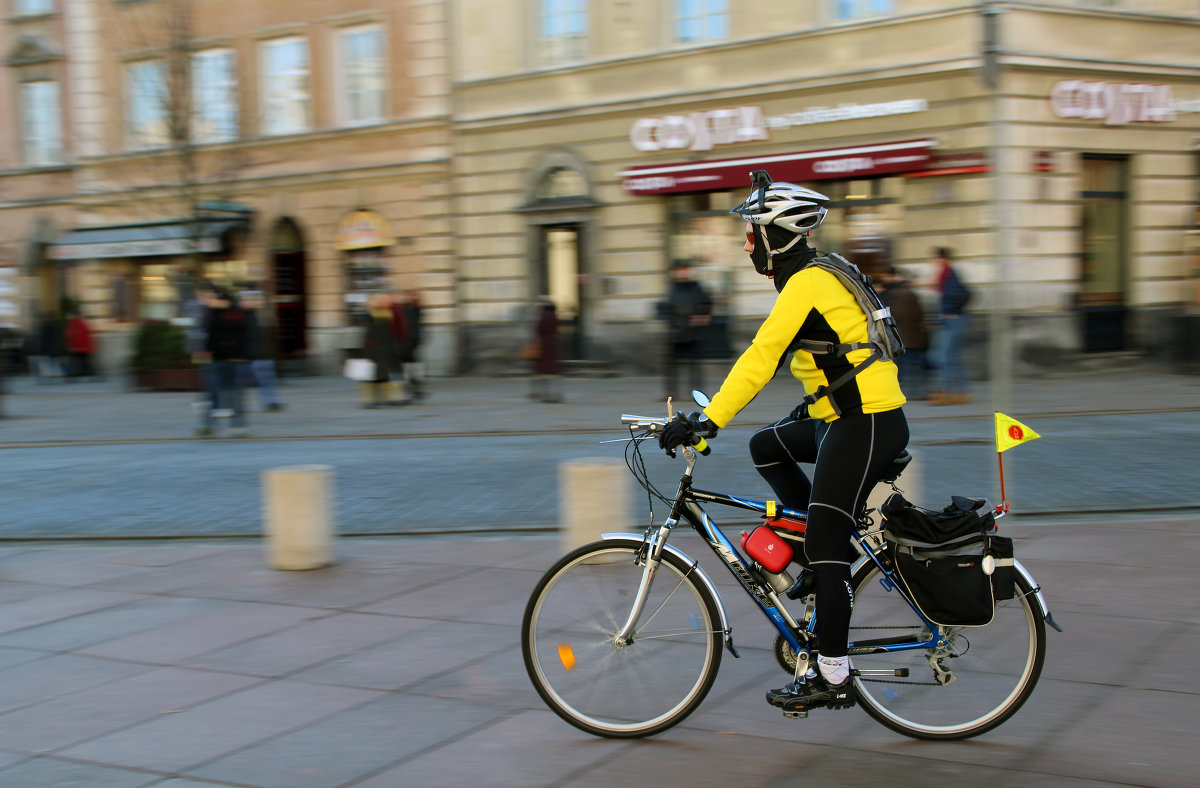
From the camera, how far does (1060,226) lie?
700 inches

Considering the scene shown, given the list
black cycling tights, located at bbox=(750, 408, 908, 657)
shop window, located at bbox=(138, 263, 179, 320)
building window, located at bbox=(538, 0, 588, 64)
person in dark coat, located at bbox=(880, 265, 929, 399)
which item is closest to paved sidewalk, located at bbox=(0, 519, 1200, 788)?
black cycling tights, located at bbox=(750, 408, 908, 657)

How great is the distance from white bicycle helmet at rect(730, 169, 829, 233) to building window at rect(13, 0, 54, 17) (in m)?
29.0

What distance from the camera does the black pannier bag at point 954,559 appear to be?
3777 mm

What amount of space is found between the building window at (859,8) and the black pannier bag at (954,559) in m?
15.9

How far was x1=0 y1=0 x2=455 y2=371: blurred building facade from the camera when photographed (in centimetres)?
2333

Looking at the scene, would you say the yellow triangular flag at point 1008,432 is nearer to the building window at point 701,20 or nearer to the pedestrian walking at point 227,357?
the pedestrian walking at point 227,357

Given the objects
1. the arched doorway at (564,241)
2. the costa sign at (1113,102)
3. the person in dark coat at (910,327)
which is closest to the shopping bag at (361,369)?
the arched doorway at (564,241)

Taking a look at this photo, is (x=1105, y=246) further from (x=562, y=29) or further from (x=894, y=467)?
(x=894, y=467)

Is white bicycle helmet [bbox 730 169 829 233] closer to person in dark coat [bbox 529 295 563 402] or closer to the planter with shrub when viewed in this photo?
person in dark coat [bbox 529 295 563 402]

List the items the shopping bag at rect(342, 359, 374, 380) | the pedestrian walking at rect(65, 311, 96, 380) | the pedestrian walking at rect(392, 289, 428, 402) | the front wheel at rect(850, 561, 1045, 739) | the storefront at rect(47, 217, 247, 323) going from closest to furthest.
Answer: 1. the front wheel at rect(850, 561, 1045, 739)
2. the shopping bag at rect(342, 359, 374, 380)
3. the pedestrian walking at rect(392, 289, 428, 402)
4. the pedestrian walking at rect(65, 311, 96, 380)
5. the storefront at rect(47, 217, 247, 323)

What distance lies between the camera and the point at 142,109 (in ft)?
89.6

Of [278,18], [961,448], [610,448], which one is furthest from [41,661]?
[278,18]

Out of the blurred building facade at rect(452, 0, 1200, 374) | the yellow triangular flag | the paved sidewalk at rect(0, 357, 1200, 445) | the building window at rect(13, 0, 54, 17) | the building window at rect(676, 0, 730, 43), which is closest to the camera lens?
the yellow triangular flag

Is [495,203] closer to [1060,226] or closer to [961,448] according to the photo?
[1060,226]
